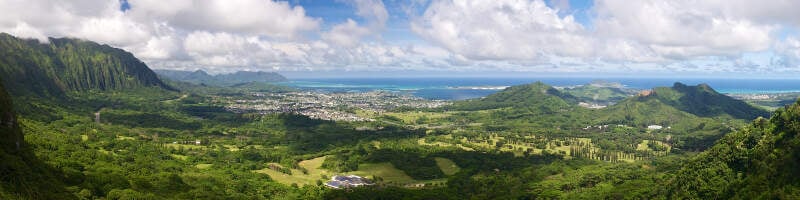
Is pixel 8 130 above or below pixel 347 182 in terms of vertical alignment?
above

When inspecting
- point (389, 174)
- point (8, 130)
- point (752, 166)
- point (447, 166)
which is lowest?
point (389, 174)

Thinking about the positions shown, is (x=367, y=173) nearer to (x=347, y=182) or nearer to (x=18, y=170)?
(x=347, y=182)

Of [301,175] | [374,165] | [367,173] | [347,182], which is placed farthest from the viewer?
[374,165]

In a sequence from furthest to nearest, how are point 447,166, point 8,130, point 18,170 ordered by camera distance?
point 447,166 → point 8,130 → point 18,170

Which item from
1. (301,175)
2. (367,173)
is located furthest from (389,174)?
(301,175)

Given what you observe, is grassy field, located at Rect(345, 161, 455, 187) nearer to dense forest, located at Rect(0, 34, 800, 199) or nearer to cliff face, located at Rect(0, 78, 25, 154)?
dense forest, located at Rect(0, 34, 800, 199)

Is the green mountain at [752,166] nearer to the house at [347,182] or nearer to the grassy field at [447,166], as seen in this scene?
the grassy field at [447,166]

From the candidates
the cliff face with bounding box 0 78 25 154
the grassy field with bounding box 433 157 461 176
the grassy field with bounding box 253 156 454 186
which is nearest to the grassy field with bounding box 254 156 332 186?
the grassy field with bounding box 253 156 454 186

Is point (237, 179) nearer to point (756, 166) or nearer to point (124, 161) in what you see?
point (124, 161)
